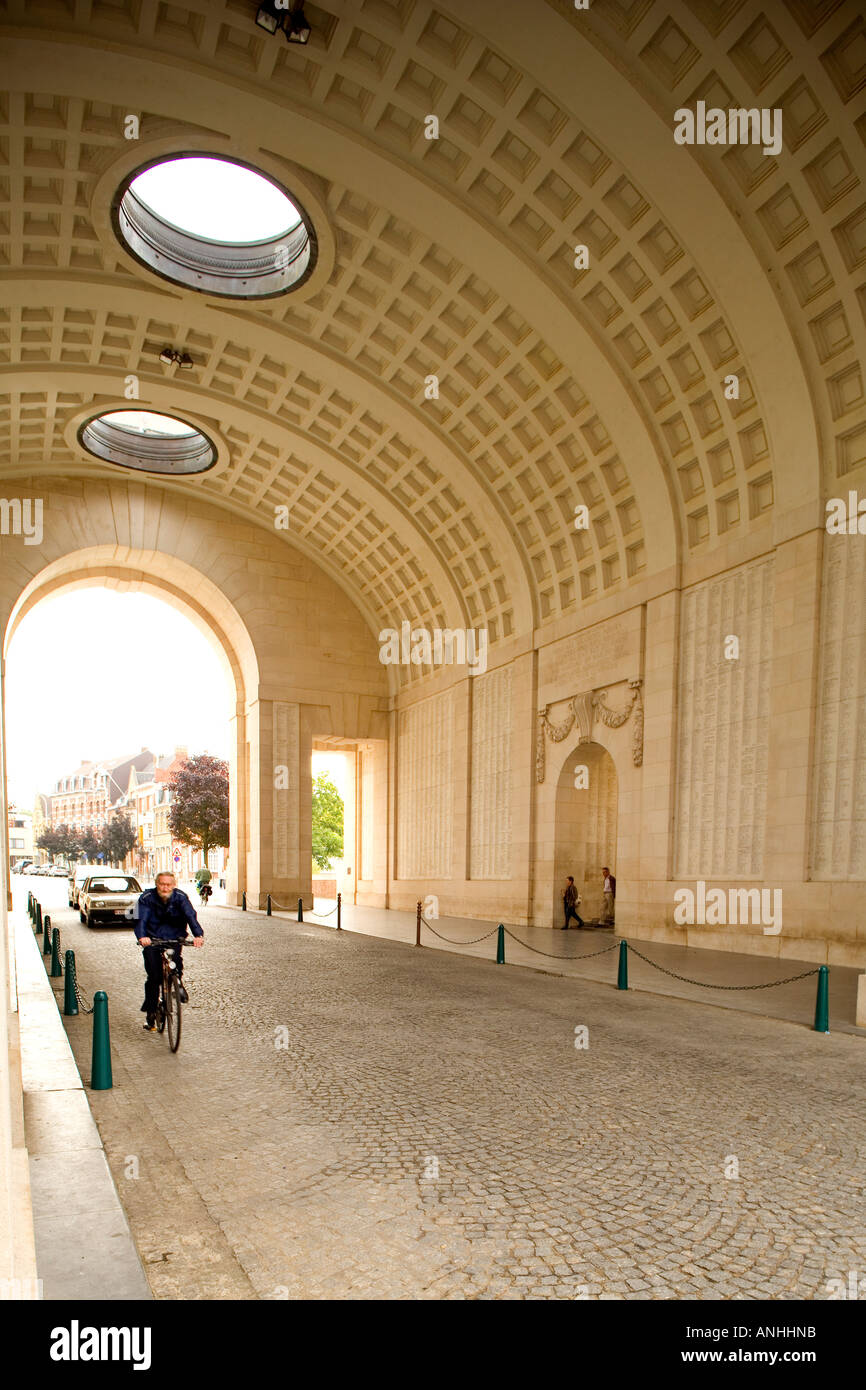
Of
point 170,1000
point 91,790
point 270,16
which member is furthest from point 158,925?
point 91,790

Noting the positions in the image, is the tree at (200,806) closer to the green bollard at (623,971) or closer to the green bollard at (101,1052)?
the green bollard at (623,971)

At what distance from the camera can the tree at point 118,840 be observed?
3814 inches

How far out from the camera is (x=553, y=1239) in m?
3.86

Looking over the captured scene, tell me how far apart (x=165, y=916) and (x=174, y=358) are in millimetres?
19139

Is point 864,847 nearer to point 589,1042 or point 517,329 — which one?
point 589,1042

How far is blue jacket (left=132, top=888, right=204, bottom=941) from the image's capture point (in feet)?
26.7

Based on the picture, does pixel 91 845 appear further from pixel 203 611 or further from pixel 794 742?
pixel 794 742

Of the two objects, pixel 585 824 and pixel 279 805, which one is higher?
pixel 585 824

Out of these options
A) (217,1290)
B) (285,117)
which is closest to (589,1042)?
(217,1290)

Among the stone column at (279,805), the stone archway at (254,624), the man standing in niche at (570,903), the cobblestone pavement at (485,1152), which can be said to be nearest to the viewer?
the cobblestone pavement at (485,1152)

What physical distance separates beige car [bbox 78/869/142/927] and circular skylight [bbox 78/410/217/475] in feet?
46.5

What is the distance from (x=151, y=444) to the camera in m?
28.8

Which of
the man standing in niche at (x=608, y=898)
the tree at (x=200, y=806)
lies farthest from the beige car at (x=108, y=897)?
the tree at (x=200, y=806)

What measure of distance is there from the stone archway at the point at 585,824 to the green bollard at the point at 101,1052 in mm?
16178
